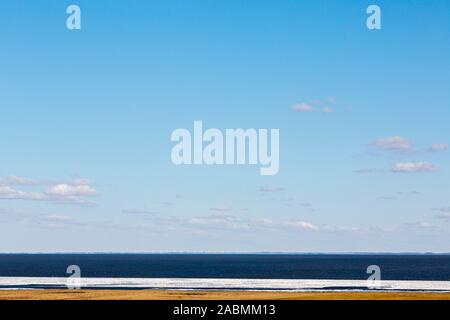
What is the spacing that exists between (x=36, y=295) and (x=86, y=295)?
5.37 metres
